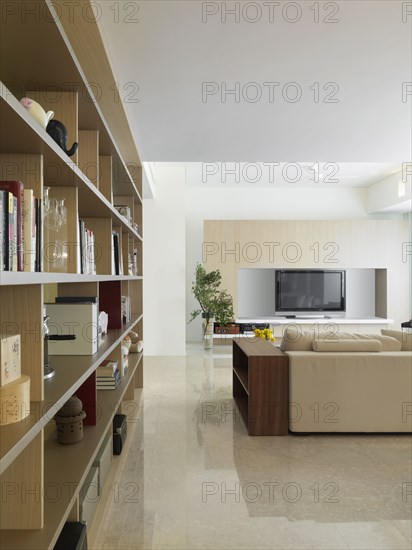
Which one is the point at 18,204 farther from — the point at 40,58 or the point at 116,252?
the point at 116,252

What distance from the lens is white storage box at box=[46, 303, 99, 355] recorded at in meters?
Answer: 2.18

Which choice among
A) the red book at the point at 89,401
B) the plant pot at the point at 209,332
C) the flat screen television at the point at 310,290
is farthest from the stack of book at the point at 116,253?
the flat screen television at the point at 310,290

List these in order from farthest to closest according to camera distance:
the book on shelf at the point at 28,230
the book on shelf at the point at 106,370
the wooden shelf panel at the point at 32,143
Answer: the book on shelf at the point at 106,370 < the book on shelf at the point at 28,230 < the wooden shelf panel at the point at 32,143

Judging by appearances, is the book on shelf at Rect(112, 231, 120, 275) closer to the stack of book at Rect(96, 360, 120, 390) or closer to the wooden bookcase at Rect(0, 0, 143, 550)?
the wooden bookcase at Rect(0, 0, 143, 550)

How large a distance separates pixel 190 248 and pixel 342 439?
5614mm

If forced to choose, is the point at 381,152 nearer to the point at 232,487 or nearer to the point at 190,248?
the point at 232,487

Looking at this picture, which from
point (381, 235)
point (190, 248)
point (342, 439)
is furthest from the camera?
point (190, 248)

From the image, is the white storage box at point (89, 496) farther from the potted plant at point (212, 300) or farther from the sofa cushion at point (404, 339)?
the potted plant at point (212, 300)

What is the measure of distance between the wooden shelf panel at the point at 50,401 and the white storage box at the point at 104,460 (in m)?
0.60

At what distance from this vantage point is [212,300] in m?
7.36

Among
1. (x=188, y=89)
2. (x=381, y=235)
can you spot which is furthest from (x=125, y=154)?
(x=381, y=235)

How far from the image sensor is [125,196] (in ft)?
13.9

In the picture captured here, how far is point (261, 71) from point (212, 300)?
4.87 m

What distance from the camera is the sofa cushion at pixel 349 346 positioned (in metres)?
3.45
